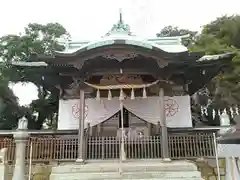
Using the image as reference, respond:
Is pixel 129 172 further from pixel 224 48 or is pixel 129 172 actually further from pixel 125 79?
pixel 224 48

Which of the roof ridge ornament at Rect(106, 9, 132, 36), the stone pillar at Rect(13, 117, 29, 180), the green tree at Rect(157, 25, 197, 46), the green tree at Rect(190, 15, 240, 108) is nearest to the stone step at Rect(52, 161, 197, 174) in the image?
the stone pillar at Rect(13, 117, 29, 180)

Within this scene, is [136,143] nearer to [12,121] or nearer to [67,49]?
[67,49]

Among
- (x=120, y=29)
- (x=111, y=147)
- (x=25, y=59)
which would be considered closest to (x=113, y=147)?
(x=111, y=147)

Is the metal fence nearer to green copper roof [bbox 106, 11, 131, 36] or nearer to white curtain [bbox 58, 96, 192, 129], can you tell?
white curtain [bbox 58, 96, 192, 129]

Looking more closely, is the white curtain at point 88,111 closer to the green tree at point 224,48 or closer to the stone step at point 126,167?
the stone step at point 126,167

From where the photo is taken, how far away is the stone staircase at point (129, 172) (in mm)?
8227

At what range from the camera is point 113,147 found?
10086 millimetres

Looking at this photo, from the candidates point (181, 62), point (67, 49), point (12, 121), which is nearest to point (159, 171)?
point (181, 62)

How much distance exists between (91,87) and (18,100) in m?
9.31

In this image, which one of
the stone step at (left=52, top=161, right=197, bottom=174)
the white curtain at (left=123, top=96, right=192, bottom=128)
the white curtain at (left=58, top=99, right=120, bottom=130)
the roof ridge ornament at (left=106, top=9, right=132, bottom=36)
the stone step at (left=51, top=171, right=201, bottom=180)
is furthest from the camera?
the roof ridge ornament at (left=106, top=9, right=132, bottom=36)

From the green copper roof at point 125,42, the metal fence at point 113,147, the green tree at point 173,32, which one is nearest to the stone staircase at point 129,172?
the metal fence at point 113,147

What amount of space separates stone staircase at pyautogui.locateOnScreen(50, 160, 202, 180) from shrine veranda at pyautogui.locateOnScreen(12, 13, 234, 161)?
2.32ft

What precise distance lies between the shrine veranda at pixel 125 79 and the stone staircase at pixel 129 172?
0.71 meters

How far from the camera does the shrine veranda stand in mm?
9805
